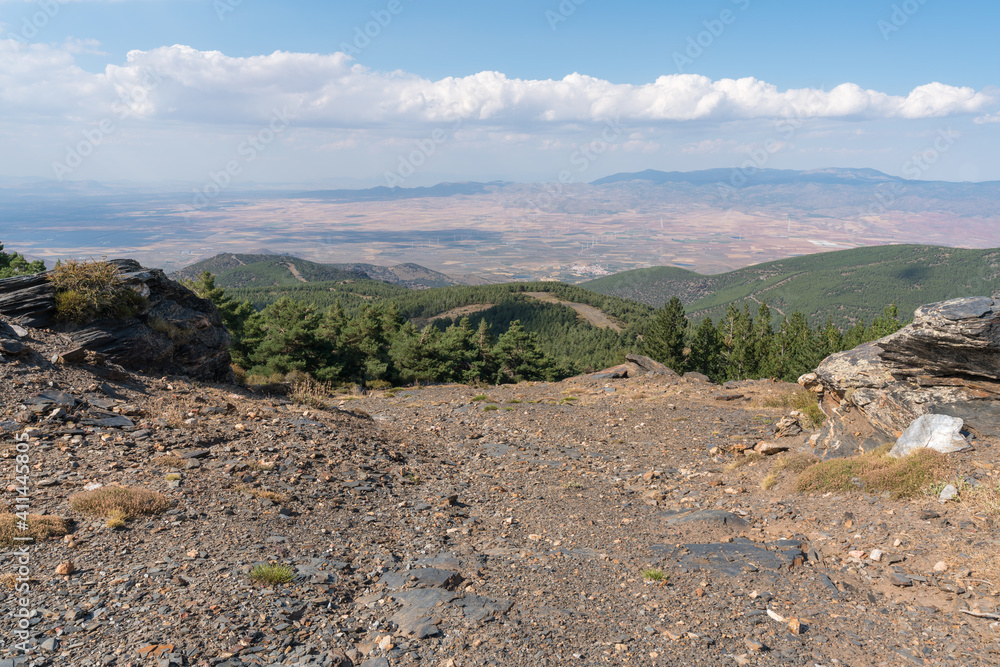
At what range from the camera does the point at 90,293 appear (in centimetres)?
1591

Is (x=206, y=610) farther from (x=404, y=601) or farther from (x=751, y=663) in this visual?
(x=751, y=663)

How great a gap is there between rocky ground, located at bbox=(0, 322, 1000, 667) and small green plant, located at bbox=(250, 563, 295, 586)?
0.15 metres

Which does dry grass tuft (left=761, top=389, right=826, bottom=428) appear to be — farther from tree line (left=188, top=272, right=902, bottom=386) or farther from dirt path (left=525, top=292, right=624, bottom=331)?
dirt path (left=525, top=292, right=624, bottom=331)

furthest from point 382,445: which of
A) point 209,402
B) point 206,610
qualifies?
point 206,610

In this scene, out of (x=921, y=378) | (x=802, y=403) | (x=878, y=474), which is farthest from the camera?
(x=802, y=403)

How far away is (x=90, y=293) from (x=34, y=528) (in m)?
11.5

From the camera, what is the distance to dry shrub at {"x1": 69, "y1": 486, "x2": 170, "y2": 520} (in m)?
8.09

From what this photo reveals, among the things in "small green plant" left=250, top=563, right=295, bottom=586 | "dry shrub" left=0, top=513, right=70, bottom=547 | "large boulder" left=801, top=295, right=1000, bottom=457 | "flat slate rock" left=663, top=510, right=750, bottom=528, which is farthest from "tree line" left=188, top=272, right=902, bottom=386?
"large boulder" left=801, top=295, right=1000, bottom=457

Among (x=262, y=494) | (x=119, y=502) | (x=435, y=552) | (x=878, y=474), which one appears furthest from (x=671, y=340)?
(x=119, y=502)

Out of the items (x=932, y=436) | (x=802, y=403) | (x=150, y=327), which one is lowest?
(x=802, y=403)

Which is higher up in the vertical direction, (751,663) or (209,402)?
(209,402)

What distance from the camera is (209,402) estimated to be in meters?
14.4

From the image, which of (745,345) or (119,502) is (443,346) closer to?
(119,502)

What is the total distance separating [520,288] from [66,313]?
178499 millimetres
